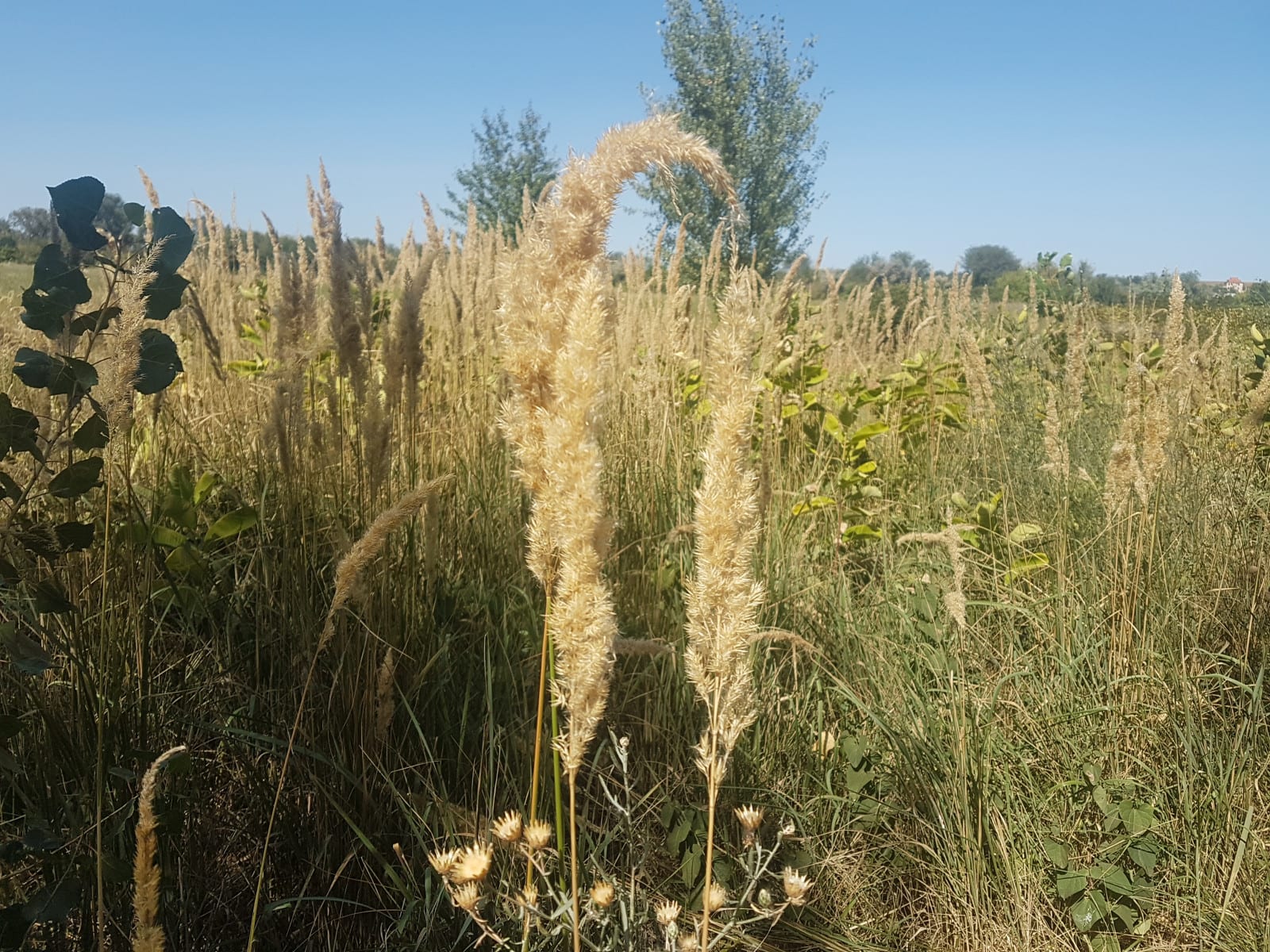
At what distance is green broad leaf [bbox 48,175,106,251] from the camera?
1.52 meters

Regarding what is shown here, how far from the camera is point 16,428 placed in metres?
1.50

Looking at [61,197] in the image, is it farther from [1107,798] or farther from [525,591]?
[1107,798]

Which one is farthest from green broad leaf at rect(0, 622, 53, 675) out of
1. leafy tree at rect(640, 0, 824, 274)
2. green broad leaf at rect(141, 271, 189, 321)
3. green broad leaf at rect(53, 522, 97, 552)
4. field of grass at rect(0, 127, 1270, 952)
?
leafy tree at rect(640, 0, 824, 274)

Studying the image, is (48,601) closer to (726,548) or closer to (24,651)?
(24,651)

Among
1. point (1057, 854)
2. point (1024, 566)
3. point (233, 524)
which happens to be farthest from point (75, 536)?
point (1024, 566)

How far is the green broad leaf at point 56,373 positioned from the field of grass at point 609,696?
0.81 ft

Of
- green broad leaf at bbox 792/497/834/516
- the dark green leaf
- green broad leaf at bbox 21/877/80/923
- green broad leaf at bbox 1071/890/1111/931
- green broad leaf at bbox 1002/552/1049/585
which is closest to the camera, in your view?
green broad leaf at bbox 21/877/80/923

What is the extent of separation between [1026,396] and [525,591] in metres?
4.12

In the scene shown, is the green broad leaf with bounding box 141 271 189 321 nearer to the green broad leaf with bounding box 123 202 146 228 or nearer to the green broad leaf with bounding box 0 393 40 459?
the green broad leaf with bounding box 123 202 146 228

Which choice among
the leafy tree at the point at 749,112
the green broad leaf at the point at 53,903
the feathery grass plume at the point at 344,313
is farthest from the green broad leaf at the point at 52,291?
the leafy tree at the point at 749,112

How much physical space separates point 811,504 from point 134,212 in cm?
216

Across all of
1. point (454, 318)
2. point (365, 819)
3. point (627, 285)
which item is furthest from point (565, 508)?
point (627, 285)

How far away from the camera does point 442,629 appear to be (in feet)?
6.85

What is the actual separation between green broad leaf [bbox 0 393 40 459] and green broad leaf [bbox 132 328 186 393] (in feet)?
0.55
